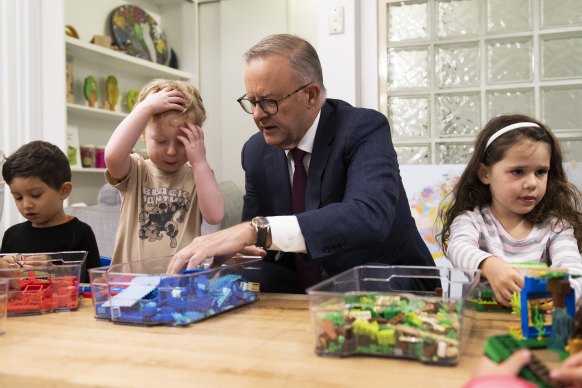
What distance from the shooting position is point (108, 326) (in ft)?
3.41

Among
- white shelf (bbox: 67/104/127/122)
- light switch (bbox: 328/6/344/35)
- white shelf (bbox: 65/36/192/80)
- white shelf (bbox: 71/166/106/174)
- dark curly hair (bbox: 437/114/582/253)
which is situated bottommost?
dark curly hair (bbox: 437/114/582/253)

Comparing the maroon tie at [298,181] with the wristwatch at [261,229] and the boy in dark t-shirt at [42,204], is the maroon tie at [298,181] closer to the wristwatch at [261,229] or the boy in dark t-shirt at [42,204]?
the wristwatch at [261,229]

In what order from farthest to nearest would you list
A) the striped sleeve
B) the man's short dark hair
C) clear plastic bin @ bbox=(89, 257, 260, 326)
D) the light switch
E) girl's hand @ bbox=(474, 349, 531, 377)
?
the light switch
the man's short dark hair
the striped sleeve
clear plastic bin @ bbox=(89, 257, 260, 326)
girl's hand @ bbox=(474, 349, 531, 377)

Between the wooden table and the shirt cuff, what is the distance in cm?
17

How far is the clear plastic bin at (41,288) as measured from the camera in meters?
1.17

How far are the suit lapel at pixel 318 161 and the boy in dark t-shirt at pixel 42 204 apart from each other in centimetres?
72

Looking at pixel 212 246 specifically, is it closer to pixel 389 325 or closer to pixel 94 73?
pixel 389 325

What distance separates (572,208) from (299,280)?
30.6 inches

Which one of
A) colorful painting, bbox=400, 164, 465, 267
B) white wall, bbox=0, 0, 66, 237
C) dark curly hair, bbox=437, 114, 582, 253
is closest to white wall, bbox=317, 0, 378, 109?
colorful painting, bbox=400, 164, 465, 267

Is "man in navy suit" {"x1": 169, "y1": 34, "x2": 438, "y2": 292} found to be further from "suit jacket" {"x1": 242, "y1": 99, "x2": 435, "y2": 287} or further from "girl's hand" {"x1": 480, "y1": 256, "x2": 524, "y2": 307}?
"girl's hand" {"x1": 480, "y1": 256, "x2": 524, "y2": 307}

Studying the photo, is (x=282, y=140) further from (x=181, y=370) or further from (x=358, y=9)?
(x=358, y=9)

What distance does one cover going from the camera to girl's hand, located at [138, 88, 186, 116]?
1.53m

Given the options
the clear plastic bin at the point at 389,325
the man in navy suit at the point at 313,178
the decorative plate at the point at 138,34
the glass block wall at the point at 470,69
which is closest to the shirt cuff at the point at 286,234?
the man in navy suit at the point at 313,178

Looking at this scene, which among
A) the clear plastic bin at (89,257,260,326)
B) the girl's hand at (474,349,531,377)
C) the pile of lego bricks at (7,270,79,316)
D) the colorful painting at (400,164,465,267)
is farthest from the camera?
the colorful painting at (400,164,465,267)
